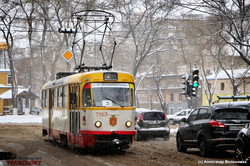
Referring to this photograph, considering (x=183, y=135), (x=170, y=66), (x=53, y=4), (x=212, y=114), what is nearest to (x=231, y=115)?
(x=212, y=114)

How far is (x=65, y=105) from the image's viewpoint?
19156 millimetres

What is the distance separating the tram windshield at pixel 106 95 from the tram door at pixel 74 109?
568 mm

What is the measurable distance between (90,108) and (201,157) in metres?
3.80

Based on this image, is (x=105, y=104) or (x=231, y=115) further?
(x=105, y=104)

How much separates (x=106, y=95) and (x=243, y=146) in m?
5.45

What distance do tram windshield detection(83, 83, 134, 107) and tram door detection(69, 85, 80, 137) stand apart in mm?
568

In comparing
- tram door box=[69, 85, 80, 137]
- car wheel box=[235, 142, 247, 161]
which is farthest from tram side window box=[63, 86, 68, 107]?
car wheel box=[235, 142, 247, 161]

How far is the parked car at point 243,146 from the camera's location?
1284 cm

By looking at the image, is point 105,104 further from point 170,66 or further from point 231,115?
Answer: point 170,66

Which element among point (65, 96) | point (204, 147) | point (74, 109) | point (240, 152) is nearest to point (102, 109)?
point (74, 109)

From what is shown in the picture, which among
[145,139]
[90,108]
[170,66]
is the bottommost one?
[145,139]

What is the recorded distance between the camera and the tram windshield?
16922 millimetres

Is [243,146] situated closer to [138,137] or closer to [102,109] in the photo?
[102,109]

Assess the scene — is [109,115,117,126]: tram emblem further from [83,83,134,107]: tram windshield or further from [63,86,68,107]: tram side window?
[63,86,68,107]: tram side window
